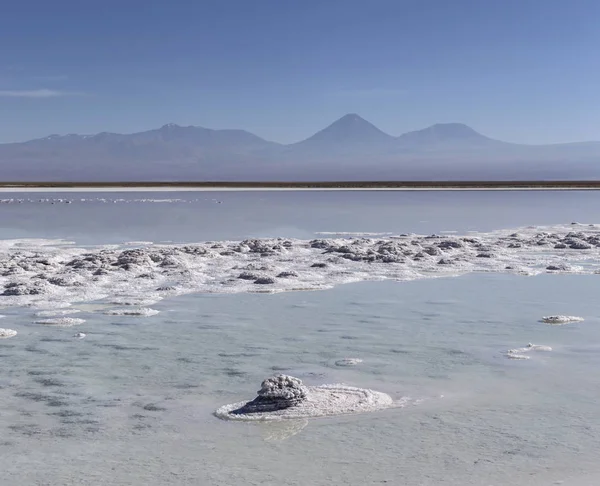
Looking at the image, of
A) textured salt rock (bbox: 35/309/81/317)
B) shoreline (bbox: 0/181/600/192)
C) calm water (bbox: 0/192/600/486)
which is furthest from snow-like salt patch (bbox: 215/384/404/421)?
shoreline (bbox: 0/181/600/192)

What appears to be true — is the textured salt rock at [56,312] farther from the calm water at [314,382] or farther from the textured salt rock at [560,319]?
the textured salt rock at [560,319]

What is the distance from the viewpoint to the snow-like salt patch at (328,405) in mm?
6328

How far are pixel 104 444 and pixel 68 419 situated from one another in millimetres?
713

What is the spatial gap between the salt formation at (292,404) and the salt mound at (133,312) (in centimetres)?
444

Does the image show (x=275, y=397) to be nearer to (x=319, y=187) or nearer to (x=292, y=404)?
(x=292, y=404)

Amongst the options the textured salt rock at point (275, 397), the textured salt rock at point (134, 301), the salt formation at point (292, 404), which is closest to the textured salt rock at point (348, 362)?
the salt formation at point (292, 404)

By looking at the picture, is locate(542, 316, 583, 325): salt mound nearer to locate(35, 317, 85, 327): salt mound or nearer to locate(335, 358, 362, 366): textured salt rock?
locate(335, 358, 362, 366): textured salt rock

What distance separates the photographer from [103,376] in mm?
7586

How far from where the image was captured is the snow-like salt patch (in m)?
6.33

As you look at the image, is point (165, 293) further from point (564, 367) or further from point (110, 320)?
point (564, 367)

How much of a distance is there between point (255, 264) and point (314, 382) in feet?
26.9

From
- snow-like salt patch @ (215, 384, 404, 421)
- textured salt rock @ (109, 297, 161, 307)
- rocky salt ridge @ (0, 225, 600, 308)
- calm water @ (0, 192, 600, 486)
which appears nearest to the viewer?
calm water @ (0, 192, 600, 486)

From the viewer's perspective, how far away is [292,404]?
648 centimetres

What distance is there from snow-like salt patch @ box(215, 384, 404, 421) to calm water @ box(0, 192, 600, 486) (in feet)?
0.48
